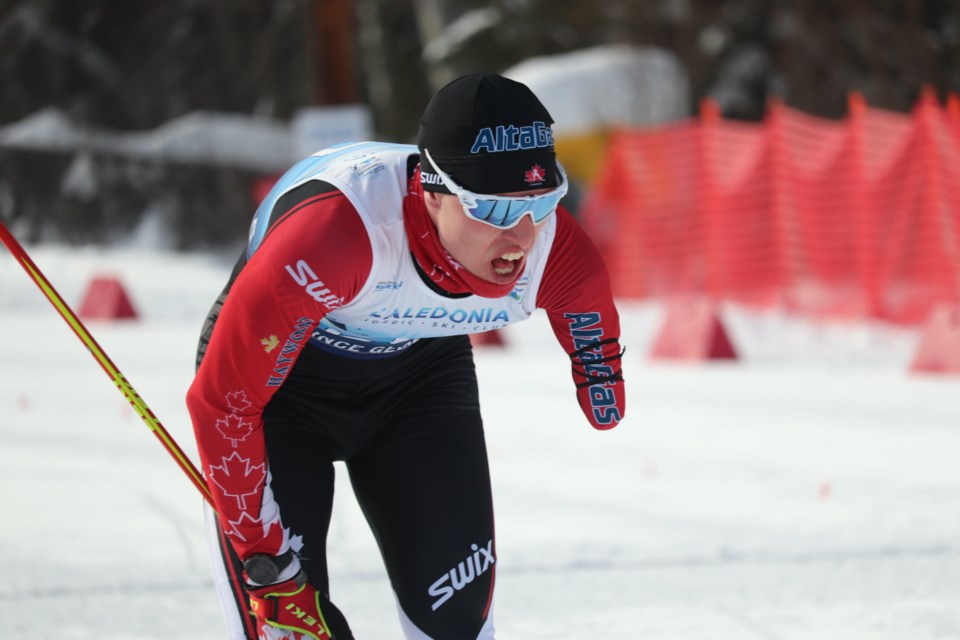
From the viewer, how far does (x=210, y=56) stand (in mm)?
28188

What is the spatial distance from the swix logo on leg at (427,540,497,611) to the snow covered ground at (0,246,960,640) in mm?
956

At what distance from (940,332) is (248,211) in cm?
1719

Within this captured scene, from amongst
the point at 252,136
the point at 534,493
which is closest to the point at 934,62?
the point at 252,136

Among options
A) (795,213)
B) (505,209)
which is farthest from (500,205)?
(795,213)

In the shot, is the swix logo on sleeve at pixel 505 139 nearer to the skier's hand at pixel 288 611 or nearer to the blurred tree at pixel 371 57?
the skier's hand at pixel 288 611

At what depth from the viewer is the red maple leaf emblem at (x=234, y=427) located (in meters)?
2.40

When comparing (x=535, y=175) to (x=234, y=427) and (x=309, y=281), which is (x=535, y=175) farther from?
(x=234, y=427)

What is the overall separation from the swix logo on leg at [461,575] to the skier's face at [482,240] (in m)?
0.64

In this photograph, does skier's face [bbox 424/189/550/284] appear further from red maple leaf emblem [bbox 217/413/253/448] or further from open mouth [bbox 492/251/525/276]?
red maple leaf emblem [bbox 217/413/253/448]

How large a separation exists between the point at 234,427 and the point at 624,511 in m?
3.13

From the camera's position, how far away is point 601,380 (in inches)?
111

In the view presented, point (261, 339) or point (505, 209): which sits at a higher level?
point (505, 209)

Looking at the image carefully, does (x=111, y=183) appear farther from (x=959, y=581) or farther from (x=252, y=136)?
(x=959, y=581)

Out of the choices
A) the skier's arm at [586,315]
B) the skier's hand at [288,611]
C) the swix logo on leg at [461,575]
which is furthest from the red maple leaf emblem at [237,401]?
the skier's arm at [586,315]
